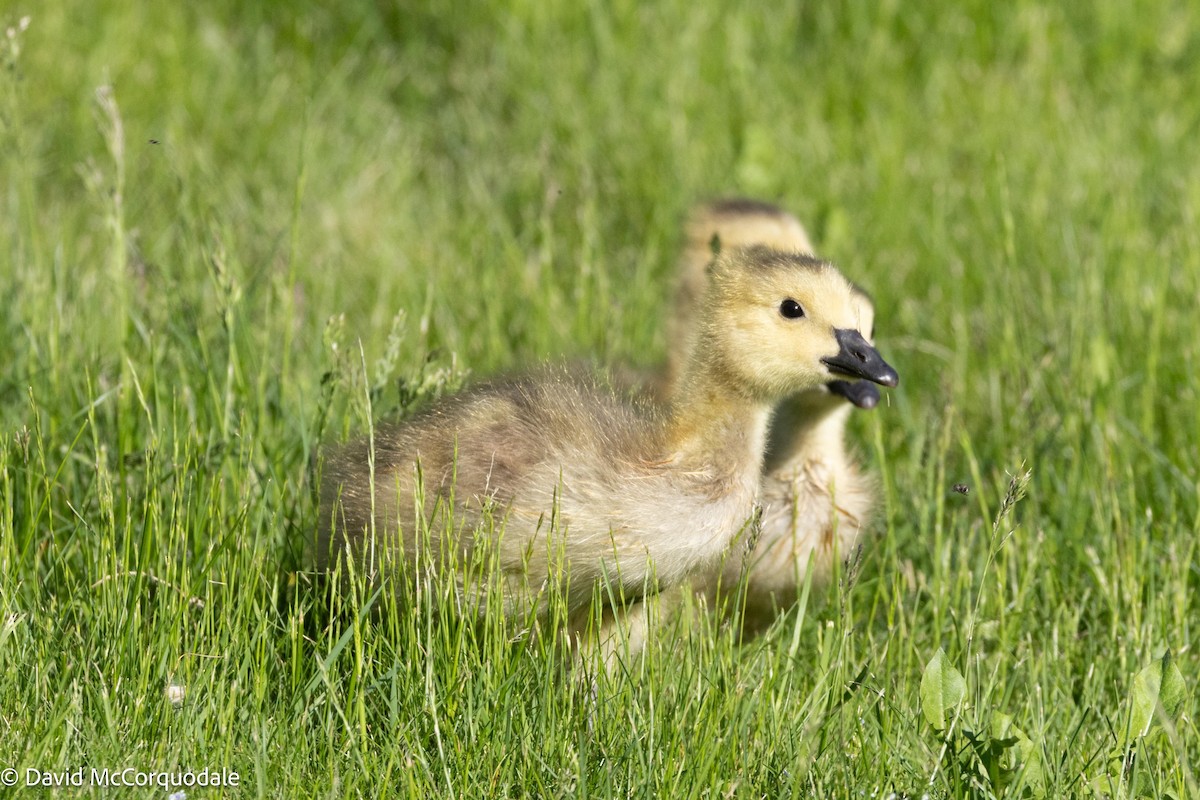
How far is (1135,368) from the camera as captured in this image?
16.5 feet

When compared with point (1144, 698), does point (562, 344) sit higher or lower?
higher

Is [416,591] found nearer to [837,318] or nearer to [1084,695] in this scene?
[837,318]

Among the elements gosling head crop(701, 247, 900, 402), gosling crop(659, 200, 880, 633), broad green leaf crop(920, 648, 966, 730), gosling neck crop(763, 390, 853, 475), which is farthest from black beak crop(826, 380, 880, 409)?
broad green leaf crop(920, 648, 966, 730)

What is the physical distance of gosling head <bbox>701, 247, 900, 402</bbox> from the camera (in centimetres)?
354

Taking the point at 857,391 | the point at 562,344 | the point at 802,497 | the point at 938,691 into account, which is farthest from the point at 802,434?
the point at 938,691

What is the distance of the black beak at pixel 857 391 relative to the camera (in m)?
3.79

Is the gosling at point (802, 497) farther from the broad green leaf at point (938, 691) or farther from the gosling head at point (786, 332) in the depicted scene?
the broad green leaf at point (938, 691)

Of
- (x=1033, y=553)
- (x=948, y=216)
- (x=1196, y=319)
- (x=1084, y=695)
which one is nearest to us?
(x=1084, y=695)

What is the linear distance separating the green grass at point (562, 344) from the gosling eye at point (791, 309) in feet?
2.26

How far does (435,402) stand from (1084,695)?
5.54 ft

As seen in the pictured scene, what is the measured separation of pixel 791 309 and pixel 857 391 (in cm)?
42

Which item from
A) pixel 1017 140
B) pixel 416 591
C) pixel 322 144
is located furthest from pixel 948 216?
pixel 416 591

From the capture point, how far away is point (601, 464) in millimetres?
3287

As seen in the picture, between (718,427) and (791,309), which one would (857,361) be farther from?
(718,427)
